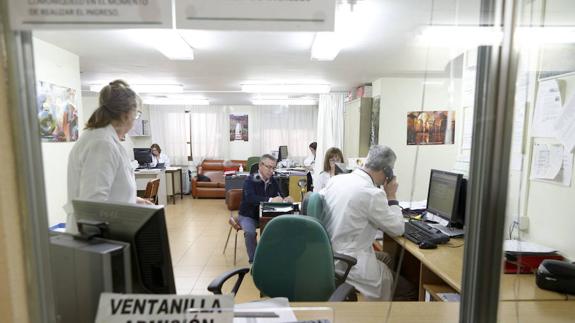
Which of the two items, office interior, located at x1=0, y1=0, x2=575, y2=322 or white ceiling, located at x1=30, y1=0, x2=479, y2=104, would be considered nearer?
office interior, located at x1=0, y1=0, x2=575, y2=322

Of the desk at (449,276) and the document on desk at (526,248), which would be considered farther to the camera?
the document on desk at (526,248)

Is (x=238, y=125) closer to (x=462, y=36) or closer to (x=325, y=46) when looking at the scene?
(x=325, y=46)

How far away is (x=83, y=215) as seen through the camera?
2.71 feet

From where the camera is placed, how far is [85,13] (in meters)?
0.65

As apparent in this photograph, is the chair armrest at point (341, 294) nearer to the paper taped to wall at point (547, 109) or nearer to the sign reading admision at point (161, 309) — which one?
the sign reading admision at point (161, 309)

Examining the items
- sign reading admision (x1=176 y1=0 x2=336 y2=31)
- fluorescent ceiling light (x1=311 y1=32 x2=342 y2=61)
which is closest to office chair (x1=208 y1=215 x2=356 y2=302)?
sign reading admision (x1=176 y1=0 x2=336 y2=31)

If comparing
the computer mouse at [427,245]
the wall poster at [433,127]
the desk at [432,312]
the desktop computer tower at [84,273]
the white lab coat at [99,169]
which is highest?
the wall poster at [433,127]

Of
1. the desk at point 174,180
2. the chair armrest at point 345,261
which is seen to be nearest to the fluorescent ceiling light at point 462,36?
the chair armrest at point 345,261

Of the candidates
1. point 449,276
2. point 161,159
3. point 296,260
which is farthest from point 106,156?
point 161,159

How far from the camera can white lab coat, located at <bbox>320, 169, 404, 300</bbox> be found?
190 centimetres

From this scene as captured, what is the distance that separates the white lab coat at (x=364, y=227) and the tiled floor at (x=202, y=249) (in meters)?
0.76

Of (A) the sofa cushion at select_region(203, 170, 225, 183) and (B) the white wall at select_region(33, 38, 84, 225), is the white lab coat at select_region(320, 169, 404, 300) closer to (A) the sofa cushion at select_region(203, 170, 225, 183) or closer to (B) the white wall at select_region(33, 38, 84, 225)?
(B) the white wall at select_region(33, 38, 84, 225)

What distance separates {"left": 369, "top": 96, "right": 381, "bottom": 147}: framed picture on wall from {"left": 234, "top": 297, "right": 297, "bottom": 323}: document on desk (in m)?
3.61

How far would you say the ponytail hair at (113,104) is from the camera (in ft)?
3.33
